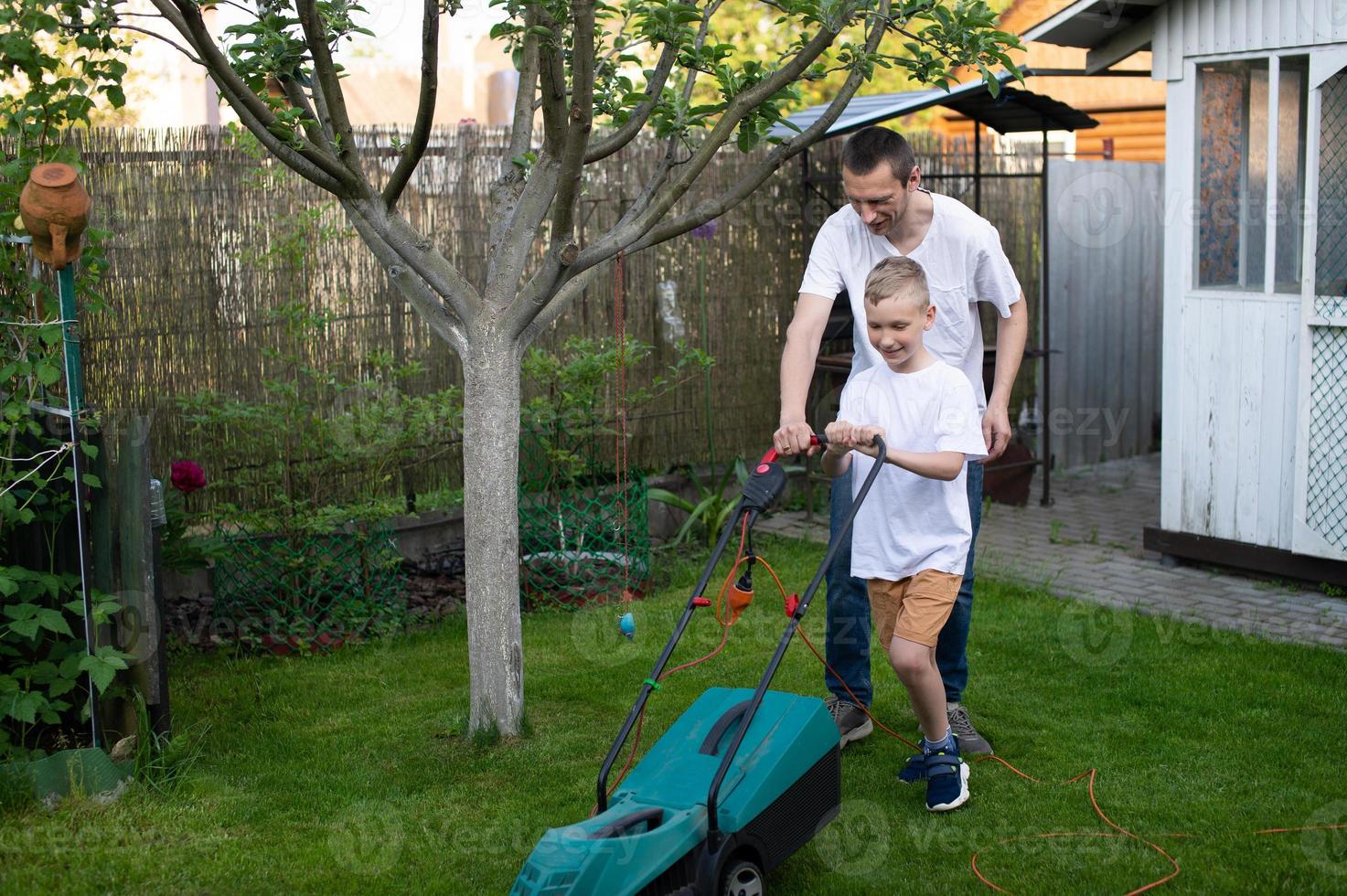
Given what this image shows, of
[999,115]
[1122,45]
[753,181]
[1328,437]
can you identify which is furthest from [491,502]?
[999,115]

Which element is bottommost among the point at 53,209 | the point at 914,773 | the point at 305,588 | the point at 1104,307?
the point at 914,773

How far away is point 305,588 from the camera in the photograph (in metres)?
6.07

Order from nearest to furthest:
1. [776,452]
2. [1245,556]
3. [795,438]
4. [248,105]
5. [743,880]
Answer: [743,880] → [795,438] → [776,452] → [248,105] → [1245,556]

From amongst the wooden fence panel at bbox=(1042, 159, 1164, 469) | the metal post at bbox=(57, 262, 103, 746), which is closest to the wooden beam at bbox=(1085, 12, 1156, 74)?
the wooden fence panel at bbox=(1042, 159, 1164, 469)

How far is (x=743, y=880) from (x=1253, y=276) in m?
5.04

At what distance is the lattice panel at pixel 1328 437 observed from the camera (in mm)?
6543

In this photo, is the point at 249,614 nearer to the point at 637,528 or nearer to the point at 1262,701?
the point at 637,528

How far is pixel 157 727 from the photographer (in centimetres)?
445

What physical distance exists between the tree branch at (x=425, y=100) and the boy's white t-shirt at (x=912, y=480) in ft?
5.15

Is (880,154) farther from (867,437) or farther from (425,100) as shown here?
(425,100)

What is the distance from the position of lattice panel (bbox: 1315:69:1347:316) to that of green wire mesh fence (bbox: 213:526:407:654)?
4.63m

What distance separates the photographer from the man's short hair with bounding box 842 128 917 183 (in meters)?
4.15

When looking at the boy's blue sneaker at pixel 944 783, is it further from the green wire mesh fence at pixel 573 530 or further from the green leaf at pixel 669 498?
the green leaf at pixel 669 498

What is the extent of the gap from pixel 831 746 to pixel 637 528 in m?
3.13
